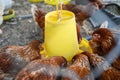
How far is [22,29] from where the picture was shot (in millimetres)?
1998

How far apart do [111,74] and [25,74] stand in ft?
1.34

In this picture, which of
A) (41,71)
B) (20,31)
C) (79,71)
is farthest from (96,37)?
(20,31)

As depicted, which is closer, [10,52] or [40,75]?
[40,75]

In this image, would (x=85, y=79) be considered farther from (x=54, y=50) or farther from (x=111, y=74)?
(x=54, y=50)

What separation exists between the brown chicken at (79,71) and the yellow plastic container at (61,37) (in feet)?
0.36

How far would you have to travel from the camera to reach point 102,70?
1.11 meters

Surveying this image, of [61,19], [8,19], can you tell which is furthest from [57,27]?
[8,19]

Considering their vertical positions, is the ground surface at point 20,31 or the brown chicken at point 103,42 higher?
the brown chicken at point 103,42

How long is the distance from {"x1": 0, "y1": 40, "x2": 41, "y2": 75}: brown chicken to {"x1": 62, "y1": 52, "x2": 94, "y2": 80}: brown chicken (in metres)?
0.25

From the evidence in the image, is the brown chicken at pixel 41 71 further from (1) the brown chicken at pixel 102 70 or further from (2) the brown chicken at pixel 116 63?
(2) the brown chicken at pixel 116 63

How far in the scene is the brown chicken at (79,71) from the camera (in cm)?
101

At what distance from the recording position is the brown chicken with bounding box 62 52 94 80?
1.01 meters

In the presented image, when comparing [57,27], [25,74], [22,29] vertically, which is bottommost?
[22,29]

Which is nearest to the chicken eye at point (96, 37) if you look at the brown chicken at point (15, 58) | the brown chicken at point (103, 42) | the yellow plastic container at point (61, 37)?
the brown chicken at point (103, 42)
